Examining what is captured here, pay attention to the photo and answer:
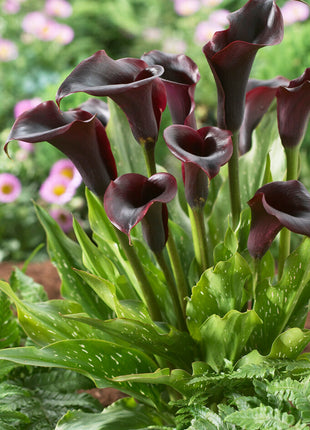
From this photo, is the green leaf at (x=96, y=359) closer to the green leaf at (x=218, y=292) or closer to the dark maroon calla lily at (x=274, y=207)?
the green leaf at (x=218, y=292)

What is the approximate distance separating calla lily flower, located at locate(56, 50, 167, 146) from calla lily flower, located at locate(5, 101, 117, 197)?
0.04 metres

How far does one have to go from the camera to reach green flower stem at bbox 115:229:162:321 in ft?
2.09

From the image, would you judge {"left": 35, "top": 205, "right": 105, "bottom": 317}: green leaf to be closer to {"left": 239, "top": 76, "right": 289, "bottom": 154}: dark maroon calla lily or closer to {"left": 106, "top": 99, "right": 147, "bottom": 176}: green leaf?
{"left": 106, "top": 99, "right": 147, "bottom": 176}: green leaf

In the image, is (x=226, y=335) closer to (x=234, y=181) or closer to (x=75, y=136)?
(x=234, y=181)

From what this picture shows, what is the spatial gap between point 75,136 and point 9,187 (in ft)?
4.08

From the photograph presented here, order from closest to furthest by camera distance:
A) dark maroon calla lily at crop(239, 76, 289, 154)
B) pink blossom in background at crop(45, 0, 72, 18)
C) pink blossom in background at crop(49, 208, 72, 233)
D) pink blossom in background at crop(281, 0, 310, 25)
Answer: dark maroon calla lily at crop(239, 76, 289, 154) → pink blossom in background at crop(49, 208, 72, 233) → pink blossom in background at crop(281, 0, 310, 25) → pink blossom in background at crop(45, 0, 72, 18)

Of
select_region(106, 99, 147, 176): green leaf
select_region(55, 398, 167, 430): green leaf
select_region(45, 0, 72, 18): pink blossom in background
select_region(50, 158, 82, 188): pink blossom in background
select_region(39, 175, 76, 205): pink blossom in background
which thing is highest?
select_region(45, 0, 72, 18): pink blossom in background

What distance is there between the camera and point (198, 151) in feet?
1.94

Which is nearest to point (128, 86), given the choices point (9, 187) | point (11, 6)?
point (9, 187)

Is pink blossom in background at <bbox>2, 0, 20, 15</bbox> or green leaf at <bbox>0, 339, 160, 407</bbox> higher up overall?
pink blossom in background at <bbox>2, 0, 20, 15</bbox>

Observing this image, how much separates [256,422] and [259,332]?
0.18m

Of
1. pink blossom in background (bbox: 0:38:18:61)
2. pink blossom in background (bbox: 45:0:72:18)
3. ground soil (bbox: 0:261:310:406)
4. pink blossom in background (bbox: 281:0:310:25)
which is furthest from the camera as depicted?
pink blossom in background (bbox: 45:0:72:18)

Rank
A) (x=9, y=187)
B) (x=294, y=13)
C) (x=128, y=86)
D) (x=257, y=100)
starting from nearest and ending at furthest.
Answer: (x=128, y=86) < (x=257, y=100) < (x=9, y=187) < (x=294, y=13)

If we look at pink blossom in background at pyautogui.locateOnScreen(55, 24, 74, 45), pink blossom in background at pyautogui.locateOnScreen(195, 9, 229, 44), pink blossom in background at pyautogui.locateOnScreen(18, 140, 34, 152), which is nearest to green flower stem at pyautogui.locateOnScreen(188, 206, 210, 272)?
pink blossom in background at pyautogui.locateOnScreen(18, 140, 34, 152)
